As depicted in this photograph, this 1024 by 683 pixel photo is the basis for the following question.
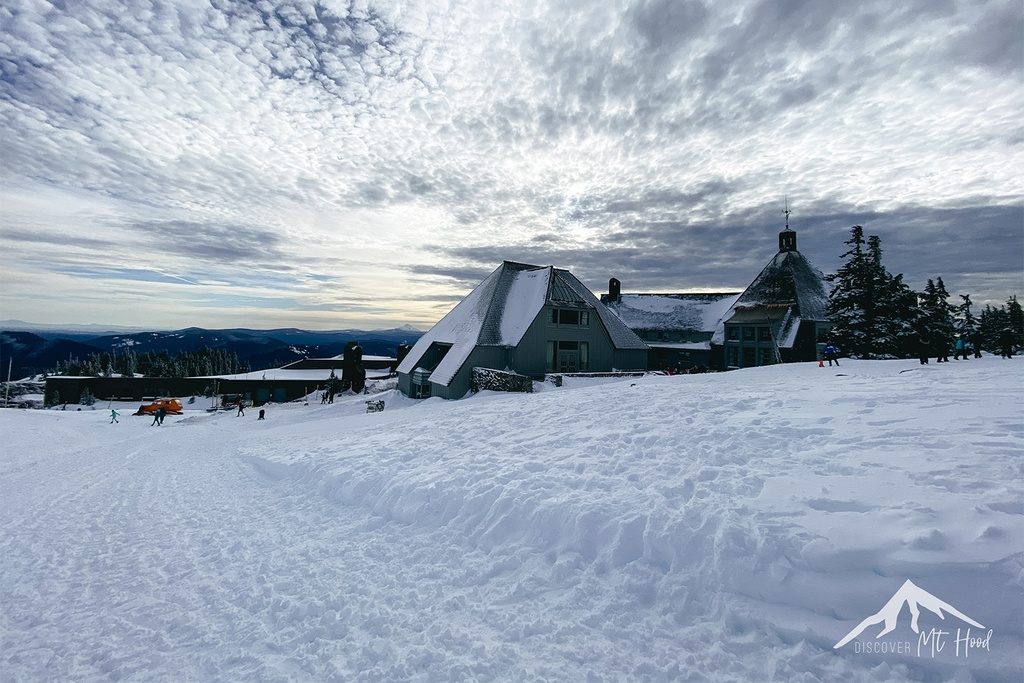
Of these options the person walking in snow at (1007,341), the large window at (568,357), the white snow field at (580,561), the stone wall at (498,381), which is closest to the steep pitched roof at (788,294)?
the person walking in snow at (1007,341)

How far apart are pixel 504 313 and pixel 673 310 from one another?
1036 inches

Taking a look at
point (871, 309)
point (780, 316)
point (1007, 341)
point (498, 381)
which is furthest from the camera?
point (780, 316)

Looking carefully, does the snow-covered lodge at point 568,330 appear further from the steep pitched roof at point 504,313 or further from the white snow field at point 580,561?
the white snow field at point 580,561

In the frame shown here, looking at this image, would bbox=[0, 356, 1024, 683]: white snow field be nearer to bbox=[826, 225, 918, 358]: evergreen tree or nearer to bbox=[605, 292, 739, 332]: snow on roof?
bbox=[826, 225, 918, 358]: evergreen tree

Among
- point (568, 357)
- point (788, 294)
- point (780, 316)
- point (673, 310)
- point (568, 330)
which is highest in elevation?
point (788, 294)

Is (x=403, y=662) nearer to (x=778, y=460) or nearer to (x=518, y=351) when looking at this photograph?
(x=778, y=460)

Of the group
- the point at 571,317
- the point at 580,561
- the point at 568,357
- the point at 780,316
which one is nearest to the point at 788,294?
the point at 780,316

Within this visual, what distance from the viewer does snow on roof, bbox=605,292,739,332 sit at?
4809 centimetres

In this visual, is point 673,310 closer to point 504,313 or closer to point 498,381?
point 504,313

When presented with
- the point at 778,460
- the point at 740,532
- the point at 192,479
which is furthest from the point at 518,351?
the point at 740,532

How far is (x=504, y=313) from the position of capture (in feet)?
103

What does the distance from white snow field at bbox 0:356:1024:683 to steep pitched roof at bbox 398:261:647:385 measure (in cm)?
1798

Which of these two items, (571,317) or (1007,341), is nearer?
(1007,341)

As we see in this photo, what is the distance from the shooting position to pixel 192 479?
1267cm
